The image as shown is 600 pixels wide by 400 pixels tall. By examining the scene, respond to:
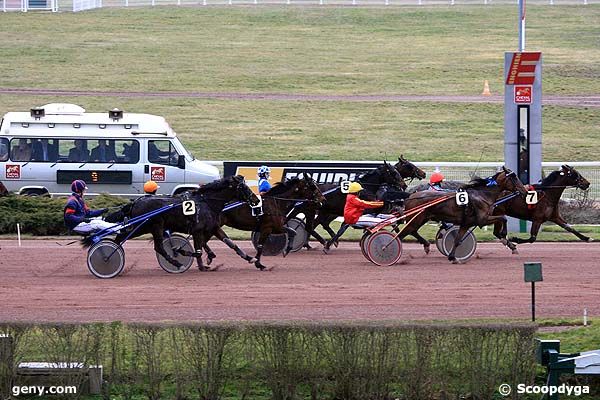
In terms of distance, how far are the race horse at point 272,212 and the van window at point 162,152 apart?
7154mm

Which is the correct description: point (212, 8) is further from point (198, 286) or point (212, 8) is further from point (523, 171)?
point (198, 286)

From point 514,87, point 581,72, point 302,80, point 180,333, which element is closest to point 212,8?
point 302,80

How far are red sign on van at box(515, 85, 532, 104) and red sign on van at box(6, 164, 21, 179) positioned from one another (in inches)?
391

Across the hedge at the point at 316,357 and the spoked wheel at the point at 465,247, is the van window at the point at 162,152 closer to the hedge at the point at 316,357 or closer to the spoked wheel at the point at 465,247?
the spoked wheel at the point at 465,247

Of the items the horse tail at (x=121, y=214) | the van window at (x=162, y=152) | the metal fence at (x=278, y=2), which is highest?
the metal fence at (x=278, y=2)

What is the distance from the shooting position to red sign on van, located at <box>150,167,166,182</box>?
2505 cm

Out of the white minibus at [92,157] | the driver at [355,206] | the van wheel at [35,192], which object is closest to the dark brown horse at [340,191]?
the driver at [355,206]

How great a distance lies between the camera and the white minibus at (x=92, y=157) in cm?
2488

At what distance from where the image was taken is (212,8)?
57.1 m

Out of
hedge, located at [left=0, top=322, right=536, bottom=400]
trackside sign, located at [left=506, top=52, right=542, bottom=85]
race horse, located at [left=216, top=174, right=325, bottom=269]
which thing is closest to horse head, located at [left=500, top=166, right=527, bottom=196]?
race horse, located at [left=216, top=174, right=325, bottom=269]

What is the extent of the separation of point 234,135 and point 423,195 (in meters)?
17.7

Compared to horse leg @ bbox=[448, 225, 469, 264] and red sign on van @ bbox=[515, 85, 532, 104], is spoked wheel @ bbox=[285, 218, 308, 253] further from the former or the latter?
red sign on van @ bbox=[515, 85, 532, 104]

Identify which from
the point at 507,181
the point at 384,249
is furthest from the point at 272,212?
the point at 507,181

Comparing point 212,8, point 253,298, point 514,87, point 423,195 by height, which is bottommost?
point 253,298
